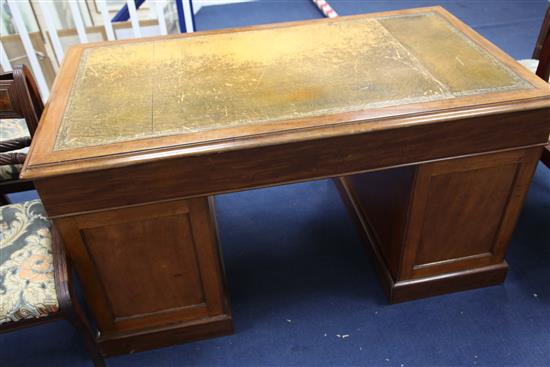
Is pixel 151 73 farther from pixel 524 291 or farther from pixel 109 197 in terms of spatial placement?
pixel 524 291

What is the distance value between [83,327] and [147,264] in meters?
0.23

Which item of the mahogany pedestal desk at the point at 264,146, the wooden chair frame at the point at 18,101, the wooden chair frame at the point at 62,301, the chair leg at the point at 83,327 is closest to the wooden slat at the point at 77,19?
the mahogany pedestal desk at the point at 264,146

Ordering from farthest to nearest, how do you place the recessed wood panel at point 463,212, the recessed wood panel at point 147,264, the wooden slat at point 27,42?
the wooden slat at point 27,42 → the recessed wood panel at point 463,212 → the recessed wood panel at point 147,264

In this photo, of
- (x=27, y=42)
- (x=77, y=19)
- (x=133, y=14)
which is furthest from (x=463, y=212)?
(x=27, y=42)

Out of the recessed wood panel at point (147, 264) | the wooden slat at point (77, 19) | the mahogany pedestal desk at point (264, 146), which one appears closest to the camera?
the mahogany pedestal desk at point (264, 146)

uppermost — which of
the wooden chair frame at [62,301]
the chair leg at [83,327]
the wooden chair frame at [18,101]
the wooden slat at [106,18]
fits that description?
the wooden chair frame at [18,101]

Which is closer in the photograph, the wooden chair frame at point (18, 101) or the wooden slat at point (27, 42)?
the wooden chair frame at point (18, 101)

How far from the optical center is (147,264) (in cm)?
131

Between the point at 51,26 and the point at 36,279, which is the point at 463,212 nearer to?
the point at 36,279

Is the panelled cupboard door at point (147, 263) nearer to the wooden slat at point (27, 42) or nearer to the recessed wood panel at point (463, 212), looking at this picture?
the recessed wood panel at point (463, 212)

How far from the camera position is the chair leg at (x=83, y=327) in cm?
118

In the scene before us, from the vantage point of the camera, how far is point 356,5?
161 inches

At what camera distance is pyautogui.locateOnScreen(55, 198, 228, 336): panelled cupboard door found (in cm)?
119

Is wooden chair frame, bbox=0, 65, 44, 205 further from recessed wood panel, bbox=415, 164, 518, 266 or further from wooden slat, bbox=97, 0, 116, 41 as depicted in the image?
wooden slat, bbox=97, 0, 116, 41
